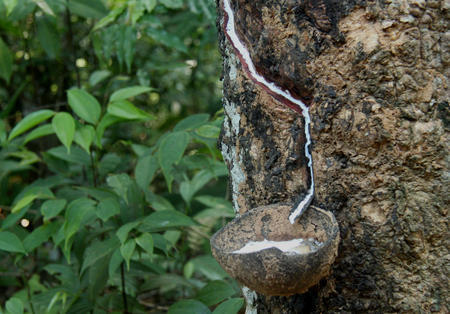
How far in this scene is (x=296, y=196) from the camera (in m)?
0.92

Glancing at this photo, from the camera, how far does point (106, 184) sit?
1.81 meters

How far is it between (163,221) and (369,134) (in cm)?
59

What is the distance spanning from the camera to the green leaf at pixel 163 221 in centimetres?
122

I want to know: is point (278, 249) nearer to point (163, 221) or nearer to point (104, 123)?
point (163, 221)

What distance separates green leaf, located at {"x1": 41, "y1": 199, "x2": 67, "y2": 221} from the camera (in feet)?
4.15

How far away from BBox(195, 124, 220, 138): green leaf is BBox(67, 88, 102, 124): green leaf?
282mm

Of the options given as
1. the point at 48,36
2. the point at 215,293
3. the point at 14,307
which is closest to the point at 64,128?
the point at 14,307

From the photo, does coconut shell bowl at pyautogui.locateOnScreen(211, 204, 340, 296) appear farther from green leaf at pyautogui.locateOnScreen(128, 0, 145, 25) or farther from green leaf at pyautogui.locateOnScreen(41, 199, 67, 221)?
green leaf at pyautogui.locateOnScreen(128, 0, 145, 25)

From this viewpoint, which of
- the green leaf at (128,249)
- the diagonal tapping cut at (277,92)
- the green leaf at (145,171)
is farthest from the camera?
the green leaf at (145,171)

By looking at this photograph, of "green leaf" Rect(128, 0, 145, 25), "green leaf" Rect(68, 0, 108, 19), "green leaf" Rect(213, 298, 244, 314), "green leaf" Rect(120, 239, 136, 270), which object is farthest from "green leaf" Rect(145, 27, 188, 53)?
"green leaf" Rect(213, 298, 244, 314)

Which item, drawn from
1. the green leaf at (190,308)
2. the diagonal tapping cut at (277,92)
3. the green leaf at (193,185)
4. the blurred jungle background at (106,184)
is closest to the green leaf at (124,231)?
the blurred jungle background at (106,184)

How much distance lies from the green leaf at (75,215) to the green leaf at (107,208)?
4cm

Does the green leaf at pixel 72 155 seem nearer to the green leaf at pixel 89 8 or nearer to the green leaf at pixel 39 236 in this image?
the green leaf at pixel 39 236

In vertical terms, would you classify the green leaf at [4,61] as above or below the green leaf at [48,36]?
below
